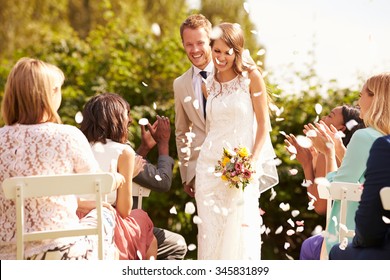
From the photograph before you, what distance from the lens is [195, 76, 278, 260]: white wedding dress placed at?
181 inches

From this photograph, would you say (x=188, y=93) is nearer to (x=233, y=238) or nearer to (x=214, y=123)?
(x=214, y=123)

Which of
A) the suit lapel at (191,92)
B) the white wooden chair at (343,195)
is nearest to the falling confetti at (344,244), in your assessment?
the white wooden chair at (343,195)

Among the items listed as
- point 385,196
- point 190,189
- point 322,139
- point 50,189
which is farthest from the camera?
point 190,189

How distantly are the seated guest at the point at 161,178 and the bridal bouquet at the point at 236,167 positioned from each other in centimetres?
33

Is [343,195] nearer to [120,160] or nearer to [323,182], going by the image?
[323,182]

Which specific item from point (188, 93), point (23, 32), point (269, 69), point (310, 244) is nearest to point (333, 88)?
point (269, 69)

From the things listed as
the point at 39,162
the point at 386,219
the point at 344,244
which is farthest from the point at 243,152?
the point at 386,219

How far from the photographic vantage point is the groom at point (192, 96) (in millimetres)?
4801

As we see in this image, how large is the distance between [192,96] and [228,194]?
690 millimetres

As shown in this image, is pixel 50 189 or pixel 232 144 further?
pixel 232 144

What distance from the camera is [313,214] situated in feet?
21.1

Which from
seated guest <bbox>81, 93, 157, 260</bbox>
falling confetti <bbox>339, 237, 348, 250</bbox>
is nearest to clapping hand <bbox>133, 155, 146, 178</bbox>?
seated guest <bbox>81, 93, 157, 260</bbox>

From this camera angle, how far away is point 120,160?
401 cm

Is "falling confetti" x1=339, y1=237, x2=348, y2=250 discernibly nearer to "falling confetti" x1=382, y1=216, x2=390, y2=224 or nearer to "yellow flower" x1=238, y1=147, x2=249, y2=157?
"falling confetti" x1=382, y1=216, x2=390, y2=224
